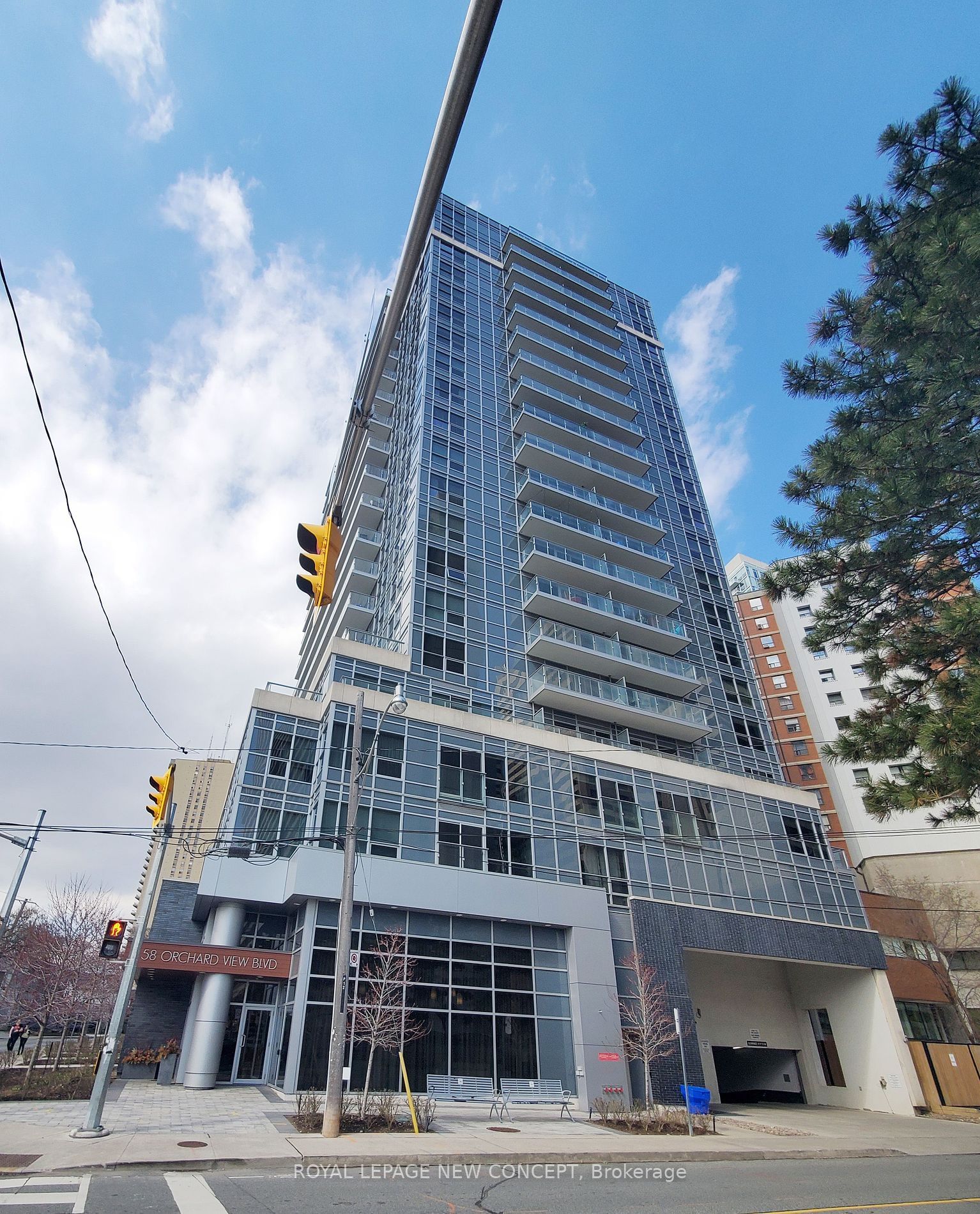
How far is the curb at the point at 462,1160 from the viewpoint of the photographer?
9164 mm

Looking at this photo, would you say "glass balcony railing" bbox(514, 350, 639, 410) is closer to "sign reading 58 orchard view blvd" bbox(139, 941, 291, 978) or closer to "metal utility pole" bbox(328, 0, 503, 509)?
"sign reading 58 orchard view blvd" bbox(139, 941, 291, 978)

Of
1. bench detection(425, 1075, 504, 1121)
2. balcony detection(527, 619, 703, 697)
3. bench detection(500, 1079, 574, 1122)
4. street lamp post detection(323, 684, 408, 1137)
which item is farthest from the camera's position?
balcony detection(527, 619, 703, 697)

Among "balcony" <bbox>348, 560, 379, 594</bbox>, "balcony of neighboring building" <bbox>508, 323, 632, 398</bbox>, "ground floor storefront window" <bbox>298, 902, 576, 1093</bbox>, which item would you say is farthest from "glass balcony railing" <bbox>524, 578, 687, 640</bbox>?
"balcony of neighboring building" <bbox>508, 323, 632, 398</bbox>

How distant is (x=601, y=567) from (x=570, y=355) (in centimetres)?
1852

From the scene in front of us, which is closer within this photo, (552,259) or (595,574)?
(595,574)

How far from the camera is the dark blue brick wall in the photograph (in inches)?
894

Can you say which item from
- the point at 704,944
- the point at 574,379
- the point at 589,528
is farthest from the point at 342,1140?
the point at 574,379

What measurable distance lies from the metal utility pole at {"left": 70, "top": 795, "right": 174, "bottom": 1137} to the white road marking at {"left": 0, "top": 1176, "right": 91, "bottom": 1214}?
122 inches

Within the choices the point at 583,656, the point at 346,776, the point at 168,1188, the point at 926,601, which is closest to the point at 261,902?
the point at 346,776

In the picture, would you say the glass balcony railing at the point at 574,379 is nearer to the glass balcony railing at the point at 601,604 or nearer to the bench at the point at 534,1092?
the glass balcony railing at the point at 601,604

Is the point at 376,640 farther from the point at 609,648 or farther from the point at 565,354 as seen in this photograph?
the point at 565,354

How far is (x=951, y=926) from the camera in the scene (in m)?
41.5

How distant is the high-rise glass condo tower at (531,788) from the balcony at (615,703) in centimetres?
17

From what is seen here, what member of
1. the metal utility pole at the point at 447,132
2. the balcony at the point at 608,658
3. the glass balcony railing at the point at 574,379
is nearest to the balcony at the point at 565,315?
the glass balcony railing at the point at 574,379
